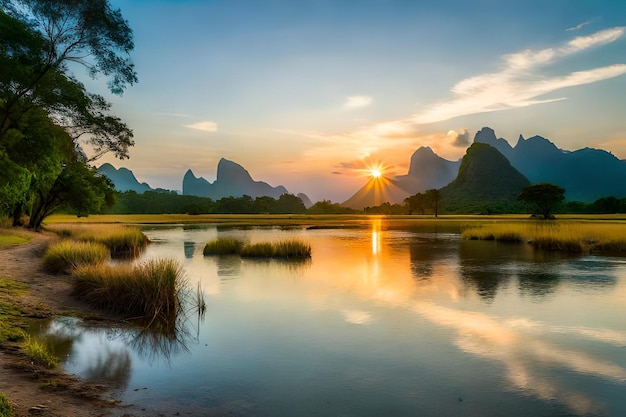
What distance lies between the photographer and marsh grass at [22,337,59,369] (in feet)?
33.6

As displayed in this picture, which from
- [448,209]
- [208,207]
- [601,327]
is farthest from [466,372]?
[448,209]

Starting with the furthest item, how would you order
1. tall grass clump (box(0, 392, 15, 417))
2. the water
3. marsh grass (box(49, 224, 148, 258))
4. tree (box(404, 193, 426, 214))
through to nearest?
tree (box(404, 193, 426, 214))
marsh grass (box(49, 224, 148, 258))
the water
tall grass clump (box(0, 392, 15, 417))

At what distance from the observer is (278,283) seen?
2420 cm

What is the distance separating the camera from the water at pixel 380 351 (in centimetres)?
893

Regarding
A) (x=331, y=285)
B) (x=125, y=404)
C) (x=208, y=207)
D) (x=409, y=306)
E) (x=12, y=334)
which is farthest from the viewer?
(x=208, y=207)

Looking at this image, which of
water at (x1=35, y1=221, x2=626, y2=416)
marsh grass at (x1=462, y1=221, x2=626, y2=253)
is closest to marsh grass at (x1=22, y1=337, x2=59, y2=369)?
water at (x1=35, y1=221, x2=626, y2=416)

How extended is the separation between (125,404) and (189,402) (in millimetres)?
1204

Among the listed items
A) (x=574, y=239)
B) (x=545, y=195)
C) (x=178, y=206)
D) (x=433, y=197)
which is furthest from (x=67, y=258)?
(x=178, y=206)

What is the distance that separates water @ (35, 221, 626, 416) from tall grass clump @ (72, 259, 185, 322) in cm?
131

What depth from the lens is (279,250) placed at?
37.5 m

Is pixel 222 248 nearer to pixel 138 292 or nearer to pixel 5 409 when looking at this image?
pixel 138 292

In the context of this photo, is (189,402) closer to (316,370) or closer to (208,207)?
(316,370)

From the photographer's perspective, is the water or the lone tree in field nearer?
the water

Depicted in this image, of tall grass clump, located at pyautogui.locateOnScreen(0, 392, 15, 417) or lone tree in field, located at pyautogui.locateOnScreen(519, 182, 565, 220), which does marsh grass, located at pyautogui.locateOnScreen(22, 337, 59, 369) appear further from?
lone tree in field, located at pyautogui.locateOnScreen(519, 182, 565, 220)
